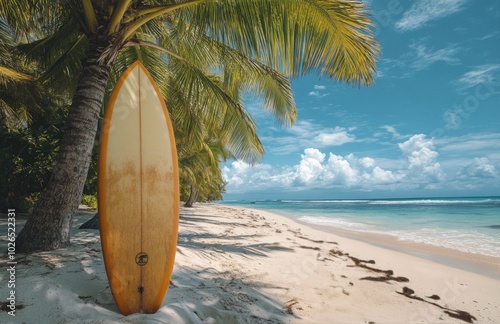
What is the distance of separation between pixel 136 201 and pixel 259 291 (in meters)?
1.47

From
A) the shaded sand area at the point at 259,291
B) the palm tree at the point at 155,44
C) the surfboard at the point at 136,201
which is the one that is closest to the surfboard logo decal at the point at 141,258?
the surfboard at the point at 136,201

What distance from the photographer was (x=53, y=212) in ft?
8.95

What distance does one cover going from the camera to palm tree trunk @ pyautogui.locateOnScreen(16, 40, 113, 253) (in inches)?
106

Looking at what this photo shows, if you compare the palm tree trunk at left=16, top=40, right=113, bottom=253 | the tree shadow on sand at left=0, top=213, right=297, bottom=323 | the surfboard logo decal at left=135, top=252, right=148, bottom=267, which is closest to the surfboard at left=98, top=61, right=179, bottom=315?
the surfboard logo decal at left=135, top=252, right=148, bottom=267

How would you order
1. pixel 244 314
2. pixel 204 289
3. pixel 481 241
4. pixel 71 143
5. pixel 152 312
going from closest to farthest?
pixel 152 312, pixel 244 314, pixel 204 289, pixel 71 143, pixel 481 241

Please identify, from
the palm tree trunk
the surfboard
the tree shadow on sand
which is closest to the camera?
the tree shadow on sand

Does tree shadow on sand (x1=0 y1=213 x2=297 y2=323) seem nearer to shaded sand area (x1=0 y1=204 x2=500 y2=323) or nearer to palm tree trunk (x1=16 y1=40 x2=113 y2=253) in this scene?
shaded sand area (x1=0 y1=204 x2=500 y2=323)

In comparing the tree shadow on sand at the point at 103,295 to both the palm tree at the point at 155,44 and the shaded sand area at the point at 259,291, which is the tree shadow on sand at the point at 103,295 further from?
the palm tree at the point at 155,44

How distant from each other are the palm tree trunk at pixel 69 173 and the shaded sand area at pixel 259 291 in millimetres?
187

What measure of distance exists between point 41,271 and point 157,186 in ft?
3.71

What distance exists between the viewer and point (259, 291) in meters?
2.74

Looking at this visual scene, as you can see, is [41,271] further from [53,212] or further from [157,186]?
[157,186]

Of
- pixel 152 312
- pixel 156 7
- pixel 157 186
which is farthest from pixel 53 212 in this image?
pixel 156 7

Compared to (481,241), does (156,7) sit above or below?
above
